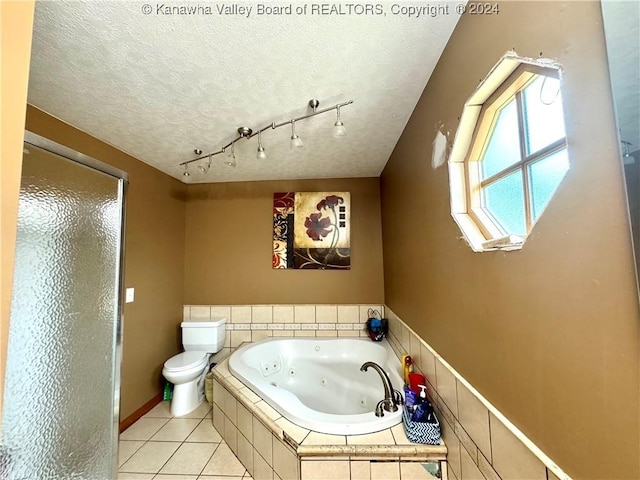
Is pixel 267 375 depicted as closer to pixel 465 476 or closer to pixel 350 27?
pixel 465 476

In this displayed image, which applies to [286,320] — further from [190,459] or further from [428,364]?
[428,364]

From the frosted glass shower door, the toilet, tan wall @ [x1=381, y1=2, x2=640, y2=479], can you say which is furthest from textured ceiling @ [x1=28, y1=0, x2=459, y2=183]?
the toilet

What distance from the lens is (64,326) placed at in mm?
974

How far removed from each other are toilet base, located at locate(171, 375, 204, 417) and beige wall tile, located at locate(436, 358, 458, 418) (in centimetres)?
219

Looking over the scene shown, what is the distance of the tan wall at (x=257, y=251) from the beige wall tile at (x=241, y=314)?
69 millimetres

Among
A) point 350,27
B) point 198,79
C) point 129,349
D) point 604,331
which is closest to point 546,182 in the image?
point 604,331

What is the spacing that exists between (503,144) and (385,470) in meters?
1.56

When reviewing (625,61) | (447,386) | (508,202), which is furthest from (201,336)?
(625,61)

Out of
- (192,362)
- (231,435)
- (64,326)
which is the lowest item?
(231,435)

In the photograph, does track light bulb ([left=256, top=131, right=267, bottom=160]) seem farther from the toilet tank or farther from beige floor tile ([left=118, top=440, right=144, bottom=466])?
beige floor tile ([left=118, top=440, right=144, bottom=466])

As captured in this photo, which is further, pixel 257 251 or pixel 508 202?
pixel 257 251

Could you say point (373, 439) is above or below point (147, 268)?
below

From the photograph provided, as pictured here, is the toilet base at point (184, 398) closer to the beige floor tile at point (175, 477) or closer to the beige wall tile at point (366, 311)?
the beige floor tile at point (175, 477)

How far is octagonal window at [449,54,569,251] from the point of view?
714 millimetres
